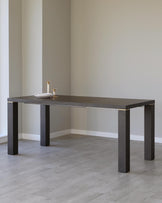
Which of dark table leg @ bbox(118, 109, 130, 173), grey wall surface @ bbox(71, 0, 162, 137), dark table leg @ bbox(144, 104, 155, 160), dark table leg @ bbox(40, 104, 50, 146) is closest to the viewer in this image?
dark table leg @ bbox(118, 109, 130, 173)

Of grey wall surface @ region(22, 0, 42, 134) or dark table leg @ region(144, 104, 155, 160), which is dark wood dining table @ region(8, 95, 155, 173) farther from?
grey wall surface @ region(22, 0, 42, 134)

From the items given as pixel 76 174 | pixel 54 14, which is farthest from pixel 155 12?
pixel 76 174

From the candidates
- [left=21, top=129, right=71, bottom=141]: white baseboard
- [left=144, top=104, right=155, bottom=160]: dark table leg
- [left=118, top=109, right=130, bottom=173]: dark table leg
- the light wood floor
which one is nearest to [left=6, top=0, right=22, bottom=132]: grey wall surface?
[left=21, top=129, right=71, bottom=141]: white baseboard

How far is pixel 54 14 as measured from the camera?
6.39 m

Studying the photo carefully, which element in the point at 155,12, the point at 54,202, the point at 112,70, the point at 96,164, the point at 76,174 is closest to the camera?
the point at 54,202

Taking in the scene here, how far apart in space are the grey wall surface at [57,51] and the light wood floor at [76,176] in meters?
0.85

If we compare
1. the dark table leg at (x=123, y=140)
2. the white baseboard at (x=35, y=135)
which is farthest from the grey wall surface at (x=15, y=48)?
the dark table leg at (x=123, y=140)

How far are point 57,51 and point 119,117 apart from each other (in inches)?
95.9

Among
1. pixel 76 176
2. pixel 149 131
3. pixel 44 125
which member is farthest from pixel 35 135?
pixel 76 176

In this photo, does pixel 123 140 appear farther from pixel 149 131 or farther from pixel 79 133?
pixel 79 133

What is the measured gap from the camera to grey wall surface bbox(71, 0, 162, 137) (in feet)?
20.0

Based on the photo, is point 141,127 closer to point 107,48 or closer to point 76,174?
point 107,48

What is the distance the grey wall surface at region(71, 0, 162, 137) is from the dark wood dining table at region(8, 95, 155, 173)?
1130 millimetres

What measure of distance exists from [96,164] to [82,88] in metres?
2.22
